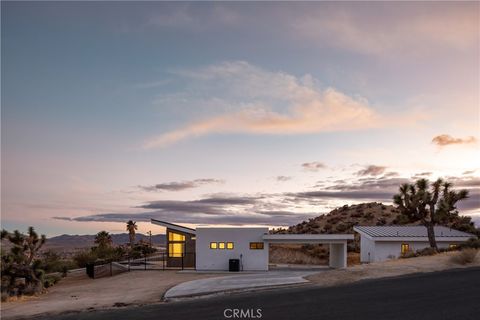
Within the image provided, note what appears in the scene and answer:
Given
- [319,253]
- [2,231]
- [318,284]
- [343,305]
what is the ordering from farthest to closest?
1. [319,253]
2. [2,231]
3. [318,284]
4. [343,305]

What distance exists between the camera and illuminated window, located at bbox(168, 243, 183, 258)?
46250mm

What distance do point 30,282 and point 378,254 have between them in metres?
29.8

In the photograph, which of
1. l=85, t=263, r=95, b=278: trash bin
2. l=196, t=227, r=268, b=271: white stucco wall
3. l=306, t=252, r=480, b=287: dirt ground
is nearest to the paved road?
l=306, t=252, r=480, b=287: dirt ground

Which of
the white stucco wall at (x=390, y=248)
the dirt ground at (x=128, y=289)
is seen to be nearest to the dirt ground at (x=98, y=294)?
the dirt ground at (x=128, y=289)

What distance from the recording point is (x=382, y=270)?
30.0 metres

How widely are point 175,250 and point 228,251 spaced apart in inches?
227

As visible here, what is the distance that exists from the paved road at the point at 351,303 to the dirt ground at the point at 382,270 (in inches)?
78.2

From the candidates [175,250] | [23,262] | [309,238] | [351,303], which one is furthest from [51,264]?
[351,303]

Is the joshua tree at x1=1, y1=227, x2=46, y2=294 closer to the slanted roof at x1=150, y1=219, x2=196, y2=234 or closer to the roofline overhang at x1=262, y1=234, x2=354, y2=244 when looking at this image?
the slanted roof at x1=150, y1=219, x2=196, y2=234

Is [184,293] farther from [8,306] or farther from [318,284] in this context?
[8,306]

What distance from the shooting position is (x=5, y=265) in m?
33.3

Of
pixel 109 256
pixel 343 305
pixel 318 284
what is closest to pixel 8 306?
pixel 318 284

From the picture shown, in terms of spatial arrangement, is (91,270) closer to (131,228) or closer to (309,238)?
(309,238)

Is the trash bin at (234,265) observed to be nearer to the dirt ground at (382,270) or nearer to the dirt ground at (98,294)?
the dirt ground at (98,294)
